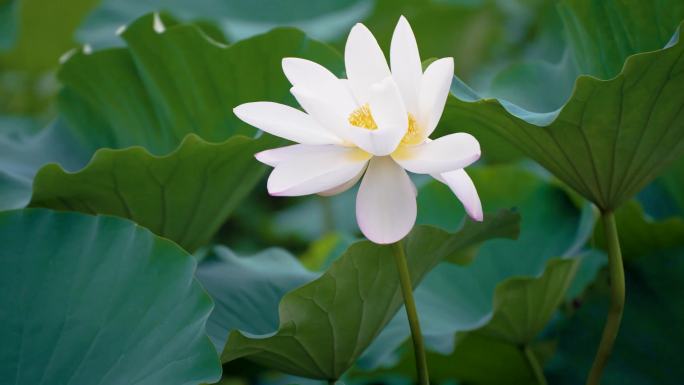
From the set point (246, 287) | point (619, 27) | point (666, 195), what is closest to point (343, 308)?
point (246, 287)

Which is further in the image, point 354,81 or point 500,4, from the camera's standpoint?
A: point 500,4

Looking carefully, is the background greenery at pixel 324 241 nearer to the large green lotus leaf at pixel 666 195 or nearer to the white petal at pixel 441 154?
the large green lotus leaf at pixel 666 195

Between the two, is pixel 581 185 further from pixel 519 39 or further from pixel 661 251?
pixel 519 39

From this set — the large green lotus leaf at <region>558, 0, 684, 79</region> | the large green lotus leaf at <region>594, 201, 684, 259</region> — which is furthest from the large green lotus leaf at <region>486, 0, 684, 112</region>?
the large green lotus leaf at <region>594, 201, 684, 259</region>

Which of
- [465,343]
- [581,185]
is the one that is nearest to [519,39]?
[465,343]

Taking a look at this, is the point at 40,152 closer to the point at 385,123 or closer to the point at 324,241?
the point at 324,241
